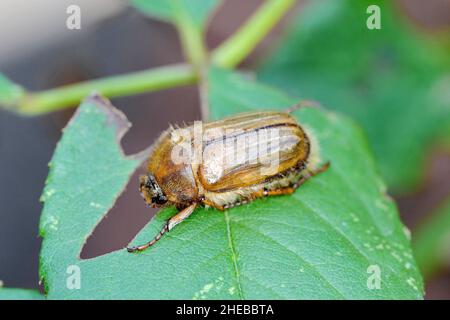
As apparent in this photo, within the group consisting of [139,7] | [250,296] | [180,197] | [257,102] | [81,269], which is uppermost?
[139,7]

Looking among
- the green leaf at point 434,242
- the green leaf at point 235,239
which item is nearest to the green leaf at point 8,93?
the green leaf at point 235,239

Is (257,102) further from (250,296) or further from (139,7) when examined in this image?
A: (250,296)

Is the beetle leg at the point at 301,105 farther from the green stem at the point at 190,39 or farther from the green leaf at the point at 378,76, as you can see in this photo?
the green leaf at the point at 378,76

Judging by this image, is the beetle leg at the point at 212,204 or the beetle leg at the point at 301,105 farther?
the beetle leg at the point at 301,105

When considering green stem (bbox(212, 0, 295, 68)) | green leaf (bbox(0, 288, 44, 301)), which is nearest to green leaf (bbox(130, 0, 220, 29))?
green stem (bbox(212, 0, 295, 68))

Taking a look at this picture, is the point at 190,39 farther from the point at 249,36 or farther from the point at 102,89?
the point at 102,89

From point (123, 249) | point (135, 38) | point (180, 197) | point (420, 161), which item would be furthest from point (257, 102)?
point (135, 38)
